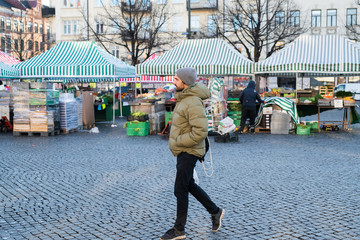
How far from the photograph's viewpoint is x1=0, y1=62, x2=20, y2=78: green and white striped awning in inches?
731

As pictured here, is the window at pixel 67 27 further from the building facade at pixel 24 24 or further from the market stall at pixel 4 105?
the market stall at pixel 4 105

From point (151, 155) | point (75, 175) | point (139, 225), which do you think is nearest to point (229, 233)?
point (139, 225)

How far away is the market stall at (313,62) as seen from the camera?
17656 millimetres

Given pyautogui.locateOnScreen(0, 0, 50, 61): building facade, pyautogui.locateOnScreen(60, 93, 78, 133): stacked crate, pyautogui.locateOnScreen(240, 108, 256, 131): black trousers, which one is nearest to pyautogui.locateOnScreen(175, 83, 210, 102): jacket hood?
pyautogui.locateOnScreen(240, 108, 256, 131): black trousers

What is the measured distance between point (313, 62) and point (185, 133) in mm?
13686

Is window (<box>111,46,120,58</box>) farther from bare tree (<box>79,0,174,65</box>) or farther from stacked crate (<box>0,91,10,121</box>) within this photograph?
stacked crate (<box>0,91,10,121</box>)

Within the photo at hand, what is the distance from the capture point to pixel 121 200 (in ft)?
23.2

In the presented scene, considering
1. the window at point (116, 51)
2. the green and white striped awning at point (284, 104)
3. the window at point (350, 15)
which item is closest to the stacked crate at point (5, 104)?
the green and white striped awning at point (284, 104)

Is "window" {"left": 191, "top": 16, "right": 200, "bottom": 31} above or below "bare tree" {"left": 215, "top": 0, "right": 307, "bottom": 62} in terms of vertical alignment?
above

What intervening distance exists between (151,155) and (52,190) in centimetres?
418

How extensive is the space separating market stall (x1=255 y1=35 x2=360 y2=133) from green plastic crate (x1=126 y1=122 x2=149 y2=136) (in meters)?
5.01

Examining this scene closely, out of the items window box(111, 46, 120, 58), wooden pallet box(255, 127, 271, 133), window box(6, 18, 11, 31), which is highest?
window box(6, 18, 11, 31)

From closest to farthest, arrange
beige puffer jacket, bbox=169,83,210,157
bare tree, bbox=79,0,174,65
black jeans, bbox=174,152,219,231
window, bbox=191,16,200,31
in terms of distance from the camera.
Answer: beige puffer jacket, bbox=169,83,210,157 → black jeans, bbox=174,152,219,231 → bare tree, bbox=79,0,174,65 → window, bbox=191,16,200,31

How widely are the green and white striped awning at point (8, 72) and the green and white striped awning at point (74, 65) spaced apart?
0.23m
